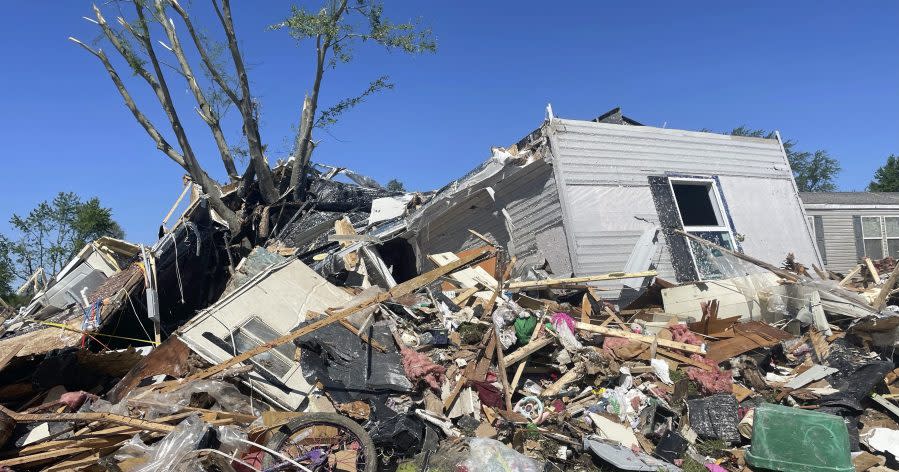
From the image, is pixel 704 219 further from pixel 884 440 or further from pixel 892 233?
pixel 892 233

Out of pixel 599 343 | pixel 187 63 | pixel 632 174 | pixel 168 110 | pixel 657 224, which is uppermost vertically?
pixel 187 63

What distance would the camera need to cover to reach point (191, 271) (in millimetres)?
11344

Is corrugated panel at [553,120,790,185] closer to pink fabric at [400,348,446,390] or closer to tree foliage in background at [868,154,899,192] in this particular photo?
pink fabric at [400,348,446,390]

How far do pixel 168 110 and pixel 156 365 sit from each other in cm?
946

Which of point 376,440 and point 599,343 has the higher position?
point 599,343

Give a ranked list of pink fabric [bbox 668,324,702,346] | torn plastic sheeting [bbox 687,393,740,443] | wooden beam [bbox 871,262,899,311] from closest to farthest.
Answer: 1. torn plastic sheeting [bbox 687,393,740,443]
2. pink fabric [bbox 668,324,702,346]
3. wooden beam [bbox 871,262,899,311]

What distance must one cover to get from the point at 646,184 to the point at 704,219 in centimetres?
211

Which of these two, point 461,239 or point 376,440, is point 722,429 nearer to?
point 376,440

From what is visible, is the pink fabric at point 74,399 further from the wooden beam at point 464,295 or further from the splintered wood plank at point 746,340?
the splintered wood plank at point 746,340

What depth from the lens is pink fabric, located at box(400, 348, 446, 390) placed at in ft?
19.9

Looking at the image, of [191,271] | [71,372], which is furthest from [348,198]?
[71,372]

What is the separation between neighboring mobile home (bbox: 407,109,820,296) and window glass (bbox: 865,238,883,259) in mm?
7643

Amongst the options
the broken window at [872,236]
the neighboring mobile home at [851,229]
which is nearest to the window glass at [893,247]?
the neighboring mobile home at [851,229]

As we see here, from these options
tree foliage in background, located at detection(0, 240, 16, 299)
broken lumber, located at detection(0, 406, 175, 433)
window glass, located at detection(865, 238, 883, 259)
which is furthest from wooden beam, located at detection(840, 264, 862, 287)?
tree foliage in background, located at detection(0, 240, 16, 299)
